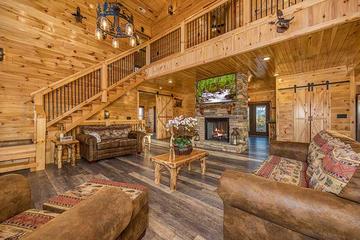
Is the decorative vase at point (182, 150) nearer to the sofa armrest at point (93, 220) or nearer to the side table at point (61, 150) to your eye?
the sofa armrest at point (93, 220)

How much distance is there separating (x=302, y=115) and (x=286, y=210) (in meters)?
5.96

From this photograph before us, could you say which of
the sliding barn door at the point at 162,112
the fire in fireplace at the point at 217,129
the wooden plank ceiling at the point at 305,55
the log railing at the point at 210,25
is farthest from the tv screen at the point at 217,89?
the sliding barn door at the point at 162,112

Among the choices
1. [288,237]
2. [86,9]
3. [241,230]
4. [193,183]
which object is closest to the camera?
[288,237]

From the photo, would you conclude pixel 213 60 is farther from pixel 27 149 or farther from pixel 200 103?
pixel 27 149

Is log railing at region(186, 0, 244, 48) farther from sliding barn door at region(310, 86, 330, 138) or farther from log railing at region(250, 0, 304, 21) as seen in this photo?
sliding barn door at region(310, 86, 330, 138)

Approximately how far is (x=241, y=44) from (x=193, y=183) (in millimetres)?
3068

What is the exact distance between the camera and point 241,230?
1334 millimetres

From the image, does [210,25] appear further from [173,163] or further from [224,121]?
[173,163]

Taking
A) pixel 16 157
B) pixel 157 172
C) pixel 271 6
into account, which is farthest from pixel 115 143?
pixel 271 6

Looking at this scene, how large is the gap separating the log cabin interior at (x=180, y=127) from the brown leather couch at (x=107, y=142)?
0.03 metres

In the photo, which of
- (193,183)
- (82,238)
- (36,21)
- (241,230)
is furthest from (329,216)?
(36,21)

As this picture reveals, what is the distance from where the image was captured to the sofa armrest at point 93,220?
24.9 inches

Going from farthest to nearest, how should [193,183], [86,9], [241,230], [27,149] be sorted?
[86,9] < [27,149] < [193,183] < [241,230]

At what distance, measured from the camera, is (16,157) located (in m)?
3.29
